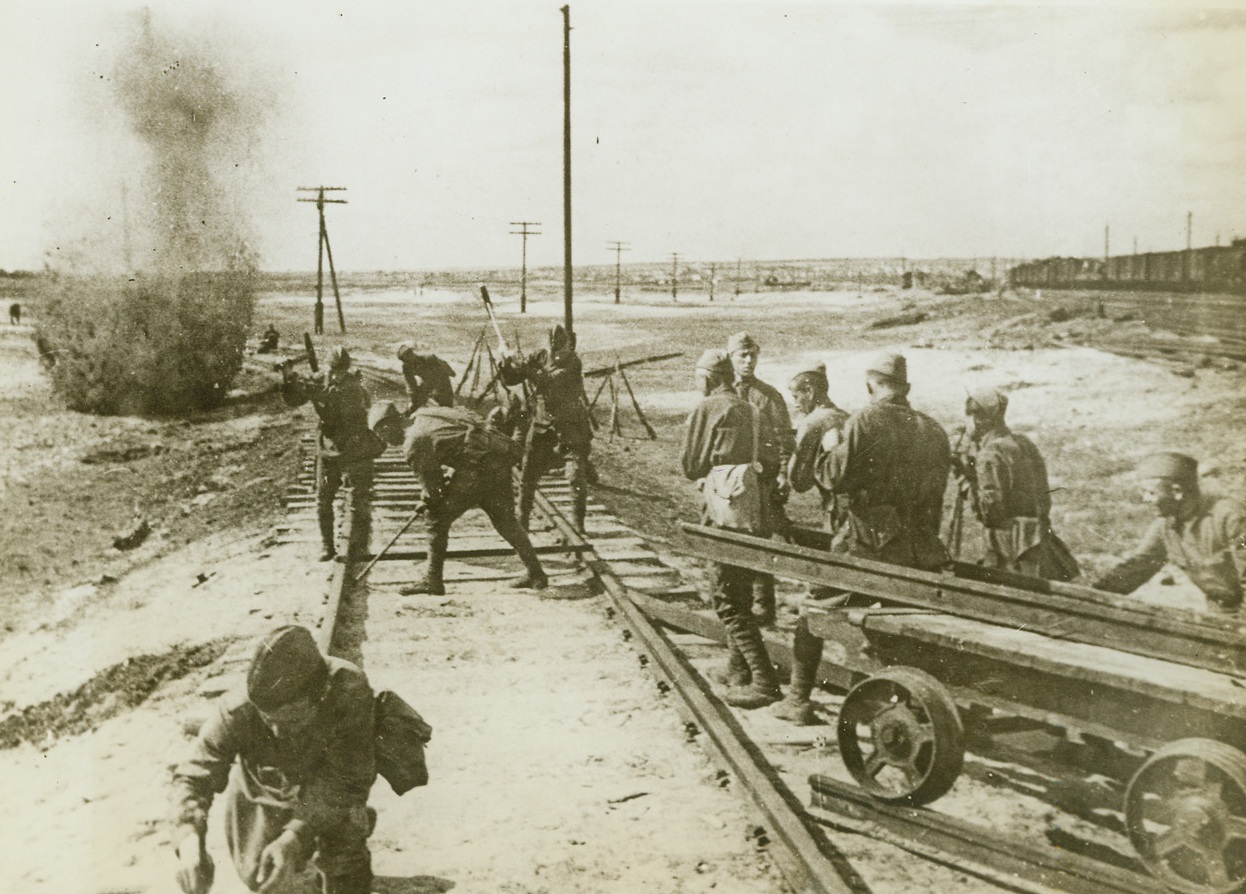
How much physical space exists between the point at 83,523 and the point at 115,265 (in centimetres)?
639

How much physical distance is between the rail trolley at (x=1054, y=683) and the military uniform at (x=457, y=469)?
2.84 metres

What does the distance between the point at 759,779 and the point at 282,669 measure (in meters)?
2.25

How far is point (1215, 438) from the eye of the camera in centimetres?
1180

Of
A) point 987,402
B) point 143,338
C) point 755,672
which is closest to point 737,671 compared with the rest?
point 755,672

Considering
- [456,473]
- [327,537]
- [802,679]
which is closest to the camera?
[802,679]

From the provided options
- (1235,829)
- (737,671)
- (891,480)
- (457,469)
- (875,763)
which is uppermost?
(891,480)

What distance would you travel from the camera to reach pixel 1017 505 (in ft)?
18.8

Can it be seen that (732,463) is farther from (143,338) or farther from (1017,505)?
(143,338)

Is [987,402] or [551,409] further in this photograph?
[551,409]

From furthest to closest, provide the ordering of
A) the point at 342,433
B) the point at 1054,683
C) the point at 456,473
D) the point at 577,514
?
the point at 577,514
the point at 342,433
the point at 456,473
the point at 1054,683

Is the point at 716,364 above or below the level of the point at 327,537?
above

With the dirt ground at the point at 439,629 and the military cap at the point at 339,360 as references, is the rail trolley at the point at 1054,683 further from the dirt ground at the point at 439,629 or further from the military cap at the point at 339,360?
the military cap at the point at 339,360

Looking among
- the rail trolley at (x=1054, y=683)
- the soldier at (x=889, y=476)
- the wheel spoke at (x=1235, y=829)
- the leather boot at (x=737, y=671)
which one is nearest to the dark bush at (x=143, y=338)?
the leather boot at (x=737, y=671)

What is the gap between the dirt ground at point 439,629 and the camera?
14.0ft
